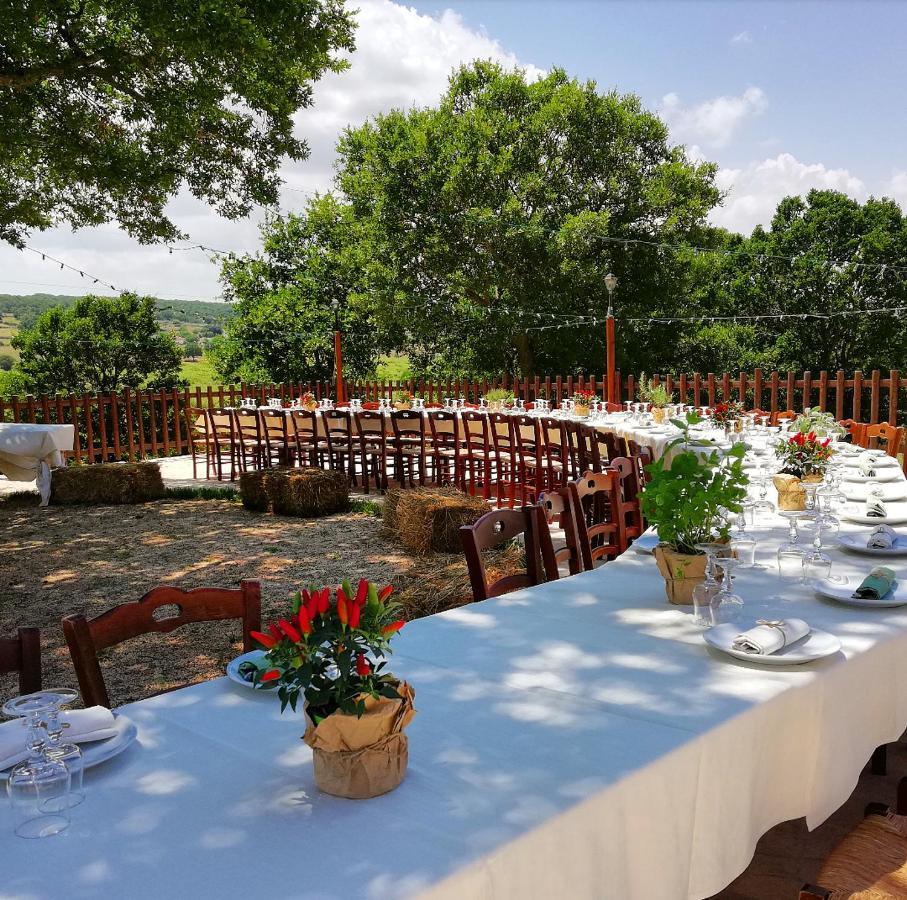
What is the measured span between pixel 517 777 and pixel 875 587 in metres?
1.42

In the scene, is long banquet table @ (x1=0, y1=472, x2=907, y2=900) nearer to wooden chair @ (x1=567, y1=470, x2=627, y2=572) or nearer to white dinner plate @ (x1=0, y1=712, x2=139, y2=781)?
white dinner plate @ (x1=0, y1=712, x2=139, y2=781)

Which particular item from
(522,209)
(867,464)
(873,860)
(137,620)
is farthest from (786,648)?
(522,209)

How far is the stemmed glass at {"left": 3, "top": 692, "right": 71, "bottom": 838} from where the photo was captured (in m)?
1.40

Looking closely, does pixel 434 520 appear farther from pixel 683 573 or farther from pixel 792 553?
pixel 683 573

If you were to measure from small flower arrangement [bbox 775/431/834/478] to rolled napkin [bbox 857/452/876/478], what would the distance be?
76 cm

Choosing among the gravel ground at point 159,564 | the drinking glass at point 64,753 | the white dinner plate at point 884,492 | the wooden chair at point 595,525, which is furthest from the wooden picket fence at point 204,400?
the drinking glass at point 64,753

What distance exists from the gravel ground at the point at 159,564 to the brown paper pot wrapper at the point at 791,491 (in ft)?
7.30

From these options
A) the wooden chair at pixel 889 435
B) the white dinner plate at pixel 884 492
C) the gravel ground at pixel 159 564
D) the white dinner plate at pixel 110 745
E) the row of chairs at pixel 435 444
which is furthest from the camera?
the row of chairs at pixel 435 444

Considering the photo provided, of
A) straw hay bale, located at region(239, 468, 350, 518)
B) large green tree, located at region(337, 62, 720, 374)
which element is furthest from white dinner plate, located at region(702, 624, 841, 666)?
large green tree, located at region(337, 62, 720, 374)

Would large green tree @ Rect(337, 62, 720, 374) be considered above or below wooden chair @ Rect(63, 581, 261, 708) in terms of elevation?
above

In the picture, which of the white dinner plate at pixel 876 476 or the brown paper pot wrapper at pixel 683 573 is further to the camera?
the white dinner plate at pixel 876 476

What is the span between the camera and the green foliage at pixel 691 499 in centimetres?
250

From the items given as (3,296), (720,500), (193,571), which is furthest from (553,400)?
(720,500)

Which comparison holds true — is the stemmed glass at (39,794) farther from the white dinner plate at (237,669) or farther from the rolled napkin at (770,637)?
the rolled napkin at (770,637)
